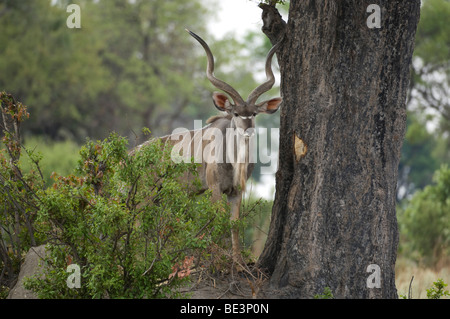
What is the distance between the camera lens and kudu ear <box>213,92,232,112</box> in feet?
22.5

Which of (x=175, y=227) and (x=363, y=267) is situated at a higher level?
(x=175, y=227)

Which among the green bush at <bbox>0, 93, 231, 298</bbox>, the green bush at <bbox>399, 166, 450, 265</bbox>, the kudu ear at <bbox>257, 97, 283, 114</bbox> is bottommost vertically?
the green bush at <bbox>399, 166, 450, 265</bbox>

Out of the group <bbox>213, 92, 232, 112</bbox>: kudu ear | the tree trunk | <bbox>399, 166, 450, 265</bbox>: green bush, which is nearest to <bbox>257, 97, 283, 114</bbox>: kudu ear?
<bbox>213, 92, 232, 112</bbox>: kudu ear

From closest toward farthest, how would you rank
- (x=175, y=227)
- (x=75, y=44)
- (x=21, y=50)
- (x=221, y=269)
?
(x=175, y=227) < (x=221, y=269) < (x=21, y=50) < (x=75, y=44)

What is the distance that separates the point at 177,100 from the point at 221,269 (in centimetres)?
2969

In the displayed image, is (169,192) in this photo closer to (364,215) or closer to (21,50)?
(364,215)

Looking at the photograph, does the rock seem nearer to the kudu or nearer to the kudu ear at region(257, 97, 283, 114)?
the kudu

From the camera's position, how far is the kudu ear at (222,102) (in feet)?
22.5

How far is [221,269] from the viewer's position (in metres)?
5.78

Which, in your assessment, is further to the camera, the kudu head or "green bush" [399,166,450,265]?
"green bush" [399,166,450,265]

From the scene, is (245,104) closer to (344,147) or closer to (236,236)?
(236,236)

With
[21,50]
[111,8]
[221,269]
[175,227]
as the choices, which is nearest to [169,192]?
[175,227]

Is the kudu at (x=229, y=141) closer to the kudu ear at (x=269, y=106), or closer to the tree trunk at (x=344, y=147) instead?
the kudu ear at (x=269, y=106)

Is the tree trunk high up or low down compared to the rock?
up
